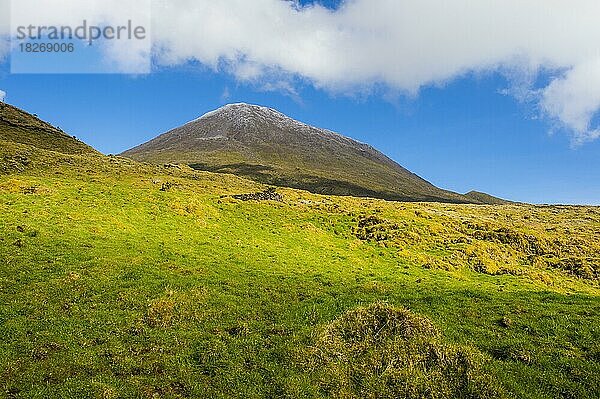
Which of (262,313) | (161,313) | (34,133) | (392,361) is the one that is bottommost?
(392,361)

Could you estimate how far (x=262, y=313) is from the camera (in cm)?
2248

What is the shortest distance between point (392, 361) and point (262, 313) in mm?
8203

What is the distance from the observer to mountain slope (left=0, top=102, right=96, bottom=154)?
90119 mm

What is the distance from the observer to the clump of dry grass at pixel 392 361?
1566 centimetres

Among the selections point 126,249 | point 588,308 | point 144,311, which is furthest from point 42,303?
point 588,308

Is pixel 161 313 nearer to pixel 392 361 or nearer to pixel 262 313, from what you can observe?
pixel 262 313

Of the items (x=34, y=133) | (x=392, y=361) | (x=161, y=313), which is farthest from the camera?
(x=34, y=133)

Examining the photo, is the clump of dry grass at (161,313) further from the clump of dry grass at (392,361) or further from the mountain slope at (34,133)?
the mountain slope at (34,133)

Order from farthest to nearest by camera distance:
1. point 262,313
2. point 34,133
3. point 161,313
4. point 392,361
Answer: point 34,133, point 262,313, point 161,313, point 392,361

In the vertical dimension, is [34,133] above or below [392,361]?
above

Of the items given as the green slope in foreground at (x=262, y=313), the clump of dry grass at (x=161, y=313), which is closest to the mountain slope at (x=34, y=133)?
the green slope in foreground at (x=262, y=313)

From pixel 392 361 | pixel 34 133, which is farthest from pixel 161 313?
pixel 34 133

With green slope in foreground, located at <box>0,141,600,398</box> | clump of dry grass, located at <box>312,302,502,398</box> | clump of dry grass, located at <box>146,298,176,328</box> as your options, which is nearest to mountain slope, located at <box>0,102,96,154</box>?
green slope in foreground, located at <box>0,141,600,398</box>

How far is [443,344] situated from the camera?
18406 mm
